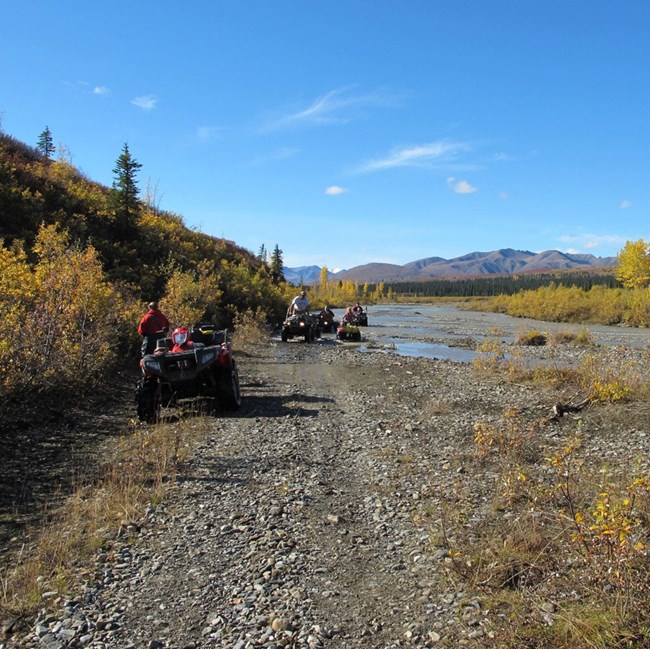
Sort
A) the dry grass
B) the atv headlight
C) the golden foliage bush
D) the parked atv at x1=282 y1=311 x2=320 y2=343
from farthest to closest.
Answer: the parked atv at x1=282 y1=311 x2=320 y2=343
the golden foliage bush
the atv headlight
the dry grass

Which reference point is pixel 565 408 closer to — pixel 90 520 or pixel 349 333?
pixel 90 520

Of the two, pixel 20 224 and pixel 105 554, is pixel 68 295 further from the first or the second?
pixel 20 224

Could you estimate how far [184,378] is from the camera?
10.1 m

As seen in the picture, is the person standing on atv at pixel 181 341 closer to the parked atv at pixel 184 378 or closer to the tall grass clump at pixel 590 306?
the parked atv at pixel 184 378

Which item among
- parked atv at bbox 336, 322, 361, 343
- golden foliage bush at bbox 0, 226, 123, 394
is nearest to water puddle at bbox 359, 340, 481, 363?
parked atv at bbox 336, 322, 361, 343

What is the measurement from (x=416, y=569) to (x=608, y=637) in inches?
71.9

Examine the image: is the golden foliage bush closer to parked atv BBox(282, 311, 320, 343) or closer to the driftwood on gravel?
the driftwood on gravel

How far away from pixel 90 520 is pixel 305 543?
7.77 ft

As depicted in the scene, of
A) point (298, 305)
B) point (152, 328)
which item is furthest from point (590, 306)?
point (152, 328)

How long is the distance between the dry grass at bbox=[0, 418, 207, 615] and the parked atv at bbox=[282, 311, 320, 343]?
62.1 ft

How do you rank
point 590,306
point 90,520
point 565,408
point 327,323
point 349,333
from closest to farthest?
point 90,520, point 565,408, point 349,333, point 327,323, point 590,306

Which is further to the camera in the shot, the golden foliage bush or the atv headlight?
the golden foliage bush

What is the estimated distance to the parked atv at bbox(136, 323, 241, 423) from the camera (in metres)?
10.1

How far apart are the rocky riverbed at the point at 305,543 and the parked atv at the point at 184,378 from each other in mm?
770
